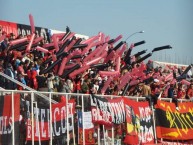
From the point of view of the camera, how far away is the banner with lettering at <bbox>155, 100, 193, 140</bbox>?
17141 millimetres

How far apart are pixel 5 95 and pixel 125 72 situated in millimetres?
9084

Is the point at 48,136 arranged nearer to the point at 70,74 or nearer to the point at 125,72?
the point at 70,74

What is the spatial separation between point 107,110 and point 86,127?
117 centimetres

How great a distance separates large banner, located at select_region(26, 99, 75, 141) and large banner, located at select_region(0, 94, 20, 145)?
425mm

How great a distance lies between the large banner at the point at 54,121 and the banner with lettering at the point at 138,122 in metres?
2.62

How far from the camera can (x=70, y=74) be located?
648 inches

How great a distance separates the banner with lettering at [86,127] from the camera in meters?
13.3

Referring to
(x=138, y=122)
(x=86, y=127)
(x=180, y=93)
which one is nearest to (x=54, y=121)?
(x=86, y=127)

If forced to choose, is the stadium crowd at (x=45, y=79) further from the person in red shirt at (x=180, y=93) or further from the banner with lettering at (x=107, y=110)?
the person in red shirt at (x=180, y=93)

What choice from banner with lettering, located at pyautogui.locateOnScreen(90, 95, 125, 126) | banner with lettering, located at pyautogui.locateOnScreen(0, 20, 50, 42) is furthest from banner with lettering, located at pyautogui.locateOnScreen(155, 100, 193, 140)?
banner with lettering, located at pyautogui.locateOnScreen(0, 20, 50, 42)

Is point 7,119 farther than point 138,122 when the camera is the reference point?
No

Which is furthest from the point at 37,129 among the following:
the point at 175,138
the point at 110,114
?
the point at 175,138

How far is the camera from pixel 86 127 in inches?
532

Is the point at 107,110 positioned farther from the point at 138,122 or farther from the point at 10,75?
the point at 10,75
